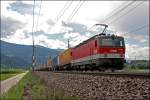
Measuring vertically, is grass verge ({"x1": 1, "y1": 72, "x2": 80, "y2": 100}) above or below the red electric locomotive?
below

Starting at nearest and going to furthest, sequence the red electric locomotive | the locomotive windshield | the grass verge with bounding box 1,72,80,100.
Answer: the grass verge with bounding box 1,72,80,100 → the red electric locomotive → the locomotive windshield

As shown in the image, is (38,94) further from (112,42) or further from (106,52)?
(112,42)

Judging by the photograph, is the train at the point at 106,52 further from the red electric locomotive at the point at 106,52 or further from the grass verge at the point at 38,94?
the grass verge at the point at 38,94

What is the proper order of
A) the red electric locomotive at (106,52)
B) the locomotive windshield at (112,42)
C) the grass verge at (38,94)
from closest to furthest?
the grass verge at (38,94)
the red electric locomotive at (106,52)
the locomotive windshield at (112,42)

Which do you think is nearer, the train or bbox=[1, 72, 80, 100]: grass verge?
bbox=[1, 72, 80, 100]: grass verge

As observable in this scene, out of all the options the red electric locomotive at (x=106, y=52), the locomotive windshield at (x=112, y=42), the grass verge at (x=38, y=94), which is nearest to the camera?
the grass verge at (x=38, y=94)

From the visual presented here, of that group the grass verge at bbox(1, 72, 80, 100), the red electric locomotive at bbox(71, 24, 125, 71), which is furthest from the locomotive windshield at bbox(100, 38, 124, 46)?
the grass verge at bbox(1, 72, 80, 100)

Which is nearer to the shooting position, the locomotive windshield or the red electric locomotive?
the red electric locomotive

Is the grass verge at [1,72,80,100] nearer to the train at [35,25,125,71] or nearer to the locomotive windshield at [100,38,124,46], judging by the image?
the train at [35,25,125,71]

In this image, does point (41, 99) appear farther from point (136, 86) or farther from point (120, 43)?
point (120, 43)

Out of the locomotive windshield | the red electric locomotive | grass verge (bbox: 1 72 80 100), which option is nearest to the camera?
grass verge (bbox: 1 72 80 100)

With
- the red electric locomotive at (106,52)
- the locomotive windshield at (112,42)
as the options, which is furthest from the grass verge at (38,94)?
the locomotive windshield at (112,42)

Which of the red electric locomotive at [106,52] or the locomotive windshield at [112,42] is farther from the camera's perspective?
the locomotive windshield at [112,42]

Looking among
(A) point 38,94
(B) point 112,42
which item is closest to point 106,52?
(B) point 112,42
